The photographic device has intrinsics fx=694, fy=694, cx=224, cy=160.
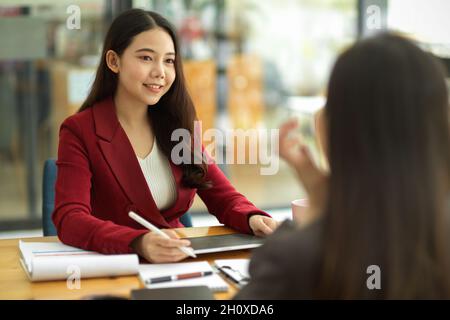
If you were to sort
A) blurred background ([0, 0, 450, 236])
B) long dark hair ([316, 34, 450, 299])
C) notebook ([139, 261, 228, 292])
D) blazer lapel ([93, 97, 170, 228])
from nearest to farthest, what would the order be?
long dark hair ([316, 34, 450, 299]) → notebook ([139, 261, 228, 292]) → blazer lapel ([93, 97, 170, 228]) → blurred background ([0, 0, 450, 236])

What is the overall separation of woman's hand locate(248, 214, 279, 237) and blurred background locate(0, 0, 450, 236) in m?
2.57

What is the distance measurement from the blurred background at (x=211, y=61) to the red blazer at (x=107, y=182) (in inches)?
89.2

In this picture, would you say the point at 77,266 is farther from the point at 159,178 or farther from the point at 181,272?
the point at 159,178

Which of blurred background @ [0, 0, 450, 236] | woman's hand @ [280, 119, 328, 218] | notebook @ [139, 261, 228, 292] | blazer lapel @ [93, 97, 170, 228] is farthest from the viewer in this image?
blurred background @ [0, 0, 450, 236]

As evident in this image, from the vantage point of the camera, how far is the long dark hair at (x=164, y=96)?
7.21 ft

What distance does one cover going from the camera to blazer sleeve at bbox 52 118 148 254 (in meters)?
1.79

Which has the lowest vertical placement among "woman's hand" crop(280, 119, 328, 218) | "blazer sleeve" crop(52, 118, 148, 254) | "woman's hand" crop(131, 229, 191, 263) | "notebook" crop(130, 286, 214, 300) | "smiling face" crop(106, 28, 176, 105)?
"notebook" crop(130, 286, 214, 300)

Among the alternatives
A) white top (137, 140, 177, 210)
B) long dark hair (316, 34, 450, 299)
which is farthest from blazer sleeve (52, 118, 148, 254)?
long dark hair (316, 34, 450, 299)

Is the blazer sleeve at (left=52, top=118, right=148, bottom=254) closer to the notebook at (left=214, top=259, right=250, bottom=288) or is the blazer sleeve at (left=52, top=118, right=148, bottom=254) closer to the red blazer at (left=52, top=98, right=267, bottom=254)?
the red blazer at (left=52, top=98, right=267, bottom=254)

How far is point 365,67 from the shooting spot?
103 centimetres

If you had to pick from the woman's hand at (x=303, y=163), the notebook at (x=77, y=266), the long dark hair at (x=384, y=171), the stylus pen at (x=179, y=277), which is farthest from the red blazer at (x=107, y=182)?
the long dark hair at (x=384, y=171)

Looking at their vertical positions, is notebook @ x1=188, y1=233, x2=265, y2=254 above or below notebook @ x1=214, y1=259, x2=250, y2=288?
above

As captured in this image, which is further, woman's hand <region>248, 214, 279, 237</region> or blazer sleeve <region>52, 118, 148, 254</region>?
woman's hand <region>248, 214, 279, 237</region>

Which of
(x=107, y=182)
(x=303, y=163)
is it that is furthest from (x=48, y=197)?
(x=303, y=163)
